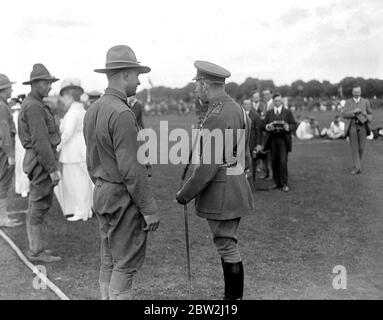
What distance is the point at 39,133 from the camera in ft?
20.1

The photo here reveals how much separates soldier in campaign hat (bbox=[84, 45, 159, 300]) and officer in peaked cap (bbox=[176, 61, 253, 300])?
2.58ft

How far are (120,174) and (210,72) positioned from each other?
148cm

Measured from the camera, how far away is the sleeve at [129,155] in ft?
12.9

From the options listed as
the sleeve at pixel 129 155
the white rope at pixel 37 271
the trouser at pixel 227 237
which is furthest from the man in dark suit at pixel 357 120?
the sleeve at pixel 129 155

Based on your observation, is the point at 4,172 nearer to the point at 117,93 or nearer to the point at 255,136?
the point at 117,93

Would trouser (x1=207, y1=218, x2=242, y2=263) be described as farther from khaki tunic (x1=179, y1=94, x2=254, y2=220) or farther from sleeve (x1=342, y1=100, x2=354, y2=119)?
sleeve (x1=342, y1=100, x2=354, y2=119)

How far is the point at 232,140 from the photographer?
4723mm

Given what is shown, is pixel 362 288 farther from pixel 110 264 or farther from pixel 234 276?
pixel 110 264

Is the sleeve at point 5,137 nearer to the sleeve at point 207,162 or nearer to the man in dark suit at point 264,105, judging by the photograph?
the sleeve at point 207,162

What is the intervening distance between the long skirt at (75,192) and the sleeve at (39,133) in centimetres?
241

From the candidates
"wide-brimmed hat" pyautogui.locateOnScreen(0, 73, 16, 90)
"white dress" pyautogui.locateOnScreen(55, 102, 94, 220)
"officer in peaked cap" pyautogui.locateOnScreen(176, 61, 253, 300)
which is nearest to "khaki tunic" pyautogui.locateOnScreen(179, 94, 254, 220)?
"officer in peaked cap" pyautogui.locateOnScreen(176, 61, 253, 300)

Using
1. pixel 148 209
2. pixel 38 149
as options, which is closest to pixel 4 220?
pixel 38 149

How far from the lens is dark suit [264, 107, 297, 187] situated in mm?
11086

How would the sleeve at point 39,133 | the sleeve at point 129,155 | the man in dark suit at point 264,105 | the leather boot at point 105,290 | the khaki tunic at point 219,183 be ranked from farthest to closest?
the man in dark suit at point 264,105 → the sleeve at point 39,133 → the khaki tunic at point 219,183 → the leather boot at point 105,290 → the sleeve at point 129,155
